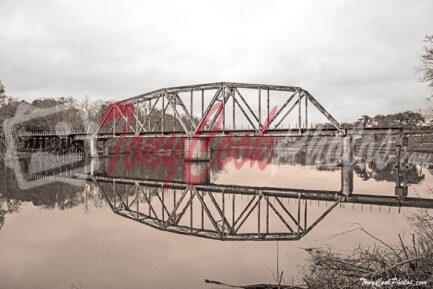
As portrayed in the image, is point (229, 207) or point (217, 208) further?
point (229, 207)

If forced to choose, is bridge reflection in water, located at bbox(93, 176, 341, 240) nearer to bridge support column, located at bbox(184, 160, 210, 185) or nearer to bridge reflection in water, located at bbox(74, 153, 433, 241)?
bridge reflection in water, located at bbox(74, 153, 433, 241)

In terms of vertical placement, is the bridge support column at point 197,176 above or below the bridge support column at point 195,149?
below

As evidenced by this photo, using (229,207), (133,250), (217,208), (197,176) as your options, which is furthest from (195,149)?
(133,250)

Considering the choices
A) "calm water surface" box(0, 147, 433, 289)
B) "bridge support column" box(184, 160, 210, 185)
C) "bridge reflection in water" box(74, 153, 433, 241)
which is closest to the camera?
"calm water surface" box(0, 147, 433, 289)

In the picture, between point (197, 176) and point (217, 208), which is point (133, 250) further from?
point (197, 176)

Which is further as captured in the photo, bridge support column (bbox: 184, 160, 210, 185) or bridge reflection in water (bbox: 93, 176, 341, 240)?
bridge support column (bbox: 184, 160, 210, 185)

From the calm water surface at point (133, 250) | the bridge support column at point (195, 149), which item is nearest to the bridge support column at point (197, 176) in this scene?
the bridge support column at point (195, 149)

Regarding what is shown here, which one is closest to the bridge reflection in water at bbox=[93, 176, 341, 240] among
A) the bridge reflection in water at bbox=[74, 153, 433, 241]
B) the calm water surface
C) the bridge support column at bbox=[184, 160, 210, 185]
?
the bridge reflection in water at bbox=[74, 153, 433, 241]

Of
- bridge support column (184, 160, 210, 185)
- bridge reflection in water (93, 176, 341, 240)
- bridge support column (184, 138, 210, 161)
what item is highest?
bridge support column (184, 138, 210, 161)

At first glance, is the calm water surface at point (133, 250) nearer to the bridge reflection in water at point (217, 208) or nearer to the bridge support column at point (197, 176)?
the bridge reflection in water at point (217, 208)

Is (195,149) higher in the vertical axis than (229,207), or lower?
higher

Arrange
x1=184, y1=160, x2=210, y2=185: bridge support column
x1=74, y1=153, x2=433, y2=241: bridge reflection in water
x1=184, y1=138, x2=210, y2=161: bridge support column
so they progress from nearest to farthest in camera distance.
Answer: x1=74, y1=153, x2=433, y2=241: bridge reflection in water → x1=184, y1=160, x2=210, y2=185: bridge support column → x1=184, y1=138, x2=210, y2=161: bridge support column

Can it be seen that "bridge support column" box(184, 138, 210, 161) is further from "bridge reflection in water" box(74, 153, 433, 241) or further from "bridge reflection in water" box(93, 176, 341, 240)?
"bridge reflection in water" box(74, 153, 433, 241)

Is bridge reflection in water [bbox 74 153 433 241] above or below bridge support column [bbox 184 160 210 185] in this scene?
below
